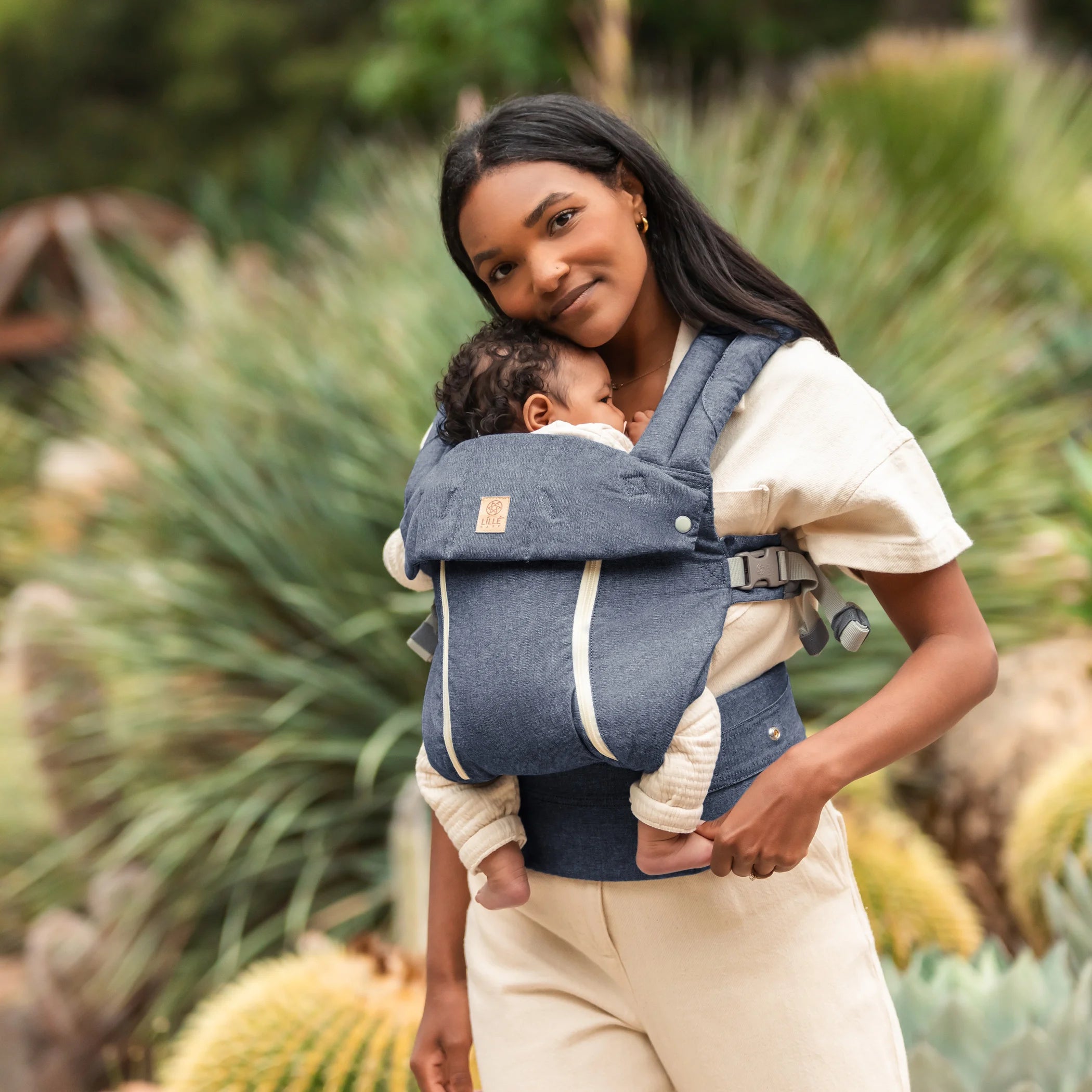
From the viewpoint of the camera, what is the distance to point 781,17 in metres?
11.9

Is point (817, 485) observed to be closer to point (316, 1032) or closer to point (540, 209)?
point (540, 209)

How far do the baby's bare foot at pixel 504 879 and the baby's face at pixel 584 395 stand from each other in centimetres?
51

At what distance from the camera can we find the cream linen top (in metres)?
1.33

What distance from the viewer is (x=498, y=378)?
1448 mm

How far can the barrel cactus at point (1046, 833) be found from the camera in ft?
9.83

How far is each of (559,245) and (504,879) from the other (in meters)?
0.74

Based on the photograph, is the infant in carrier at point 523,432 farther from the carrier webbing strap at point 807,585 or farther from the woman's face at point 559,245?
the carrier webbing strap at point 807,585

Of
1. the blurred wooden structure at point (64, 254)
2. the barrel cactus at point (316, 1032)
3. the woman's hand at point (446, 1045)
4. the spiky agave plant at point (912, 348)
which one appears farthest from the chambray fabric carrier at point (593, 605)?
the blurred wooden structure at point (64, 254)

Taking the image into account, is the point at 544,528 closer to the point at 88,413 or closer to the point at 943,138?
the point at 88,413

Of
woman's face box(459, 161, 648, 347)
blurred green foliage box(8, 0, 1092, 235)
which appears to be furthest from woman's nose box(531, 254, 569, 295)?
blurred green foliage box(8, 0, 1092, 235)

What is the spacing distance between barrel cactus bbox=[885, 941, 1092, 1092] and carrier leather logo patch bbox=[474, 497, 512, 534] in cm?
123

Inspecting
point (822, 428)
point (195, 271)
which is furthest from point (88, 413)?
point (822, 428)

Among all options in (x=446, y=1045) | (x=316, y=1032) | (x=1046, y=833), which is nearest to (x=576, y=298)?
(x=446, y=1045)

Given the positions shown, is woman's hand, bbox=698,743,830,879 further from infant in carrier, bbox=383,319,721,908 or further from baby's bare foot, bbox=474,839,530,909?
baby's bare foot, bbox=474,839,530,909
